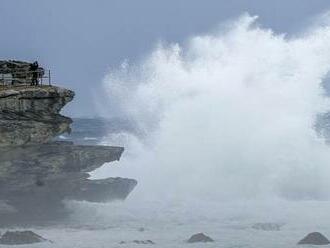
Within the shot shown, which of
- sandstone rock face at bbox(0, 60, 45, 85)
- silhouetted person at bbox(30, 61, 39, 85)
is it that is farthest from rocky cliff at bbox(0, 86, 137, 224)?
sandstone rock face at bbox(0, 60, 45, 85)

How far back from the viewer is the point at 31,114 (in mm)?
36625

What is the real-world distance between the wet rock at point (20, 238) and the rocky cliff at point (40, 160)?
5212 millimetres

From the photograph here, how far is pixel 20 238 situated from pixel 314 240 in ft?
45.5

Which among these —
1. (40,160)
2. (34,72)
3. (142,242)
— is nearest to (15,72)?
(34,72)

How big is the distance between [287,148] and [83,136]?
146 ft

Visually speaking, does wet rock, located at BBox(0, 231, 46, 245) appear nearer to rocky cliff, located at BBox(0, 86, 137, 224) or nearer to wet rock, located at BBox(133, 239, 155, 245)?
wet rock, located at BBox(133, 239, 155, 245)

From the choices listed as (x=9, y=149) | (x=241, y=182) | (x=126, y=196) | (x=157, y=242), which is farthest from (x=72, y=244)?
(x=241, y=182)

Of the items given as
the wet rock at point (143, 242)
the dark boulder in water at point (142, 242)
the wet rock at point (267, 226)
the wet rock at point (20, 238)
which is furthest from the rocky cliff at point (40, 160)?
the wet rock at point (267, 226)

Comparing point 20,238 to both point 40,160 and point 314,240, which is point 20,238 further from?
point 314,240

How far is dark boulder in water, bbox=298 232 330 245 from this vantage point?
31.8 metres

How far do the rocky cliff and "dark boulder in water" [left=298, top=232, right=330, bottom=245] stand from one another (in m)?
14.9

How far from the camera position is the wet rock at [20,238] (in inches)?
1273

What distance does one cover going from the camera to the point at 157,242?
33031 mm

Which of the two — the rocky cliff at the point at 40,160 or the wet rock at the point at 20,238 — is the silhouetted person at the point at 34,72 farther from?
the wet rock at the point at 20,238
